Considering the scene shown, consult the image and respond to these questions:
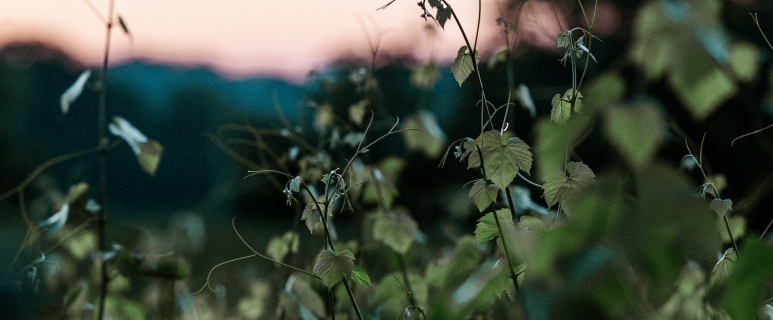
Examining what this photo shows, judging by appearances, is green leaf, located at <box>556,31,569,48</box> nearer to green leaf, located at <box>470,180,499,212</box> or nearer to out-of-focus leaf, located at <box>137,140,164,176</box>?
green leaf, located at <box>470,180,499,212</box>

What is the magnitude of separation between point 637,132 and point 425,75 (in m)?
1.06

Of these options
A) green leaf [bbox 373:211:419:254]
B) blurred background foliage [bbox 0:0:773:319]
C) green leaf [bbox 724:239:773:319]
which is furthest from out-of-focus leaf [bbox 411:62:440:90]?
green leaf [bbox 724:239:773:319]

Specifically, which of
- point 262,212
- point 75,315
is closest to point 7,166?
point 262,212

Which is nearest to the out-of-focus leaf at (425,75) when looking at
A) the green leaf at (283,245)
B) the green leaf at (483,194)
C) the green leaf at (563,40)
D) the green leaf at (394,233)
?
the green leaf at (394,233)

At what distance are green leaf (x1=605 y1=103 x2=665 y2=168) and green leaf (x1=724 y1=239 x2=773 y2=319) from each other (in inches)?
7.0

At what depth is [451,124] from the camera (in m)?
7.84

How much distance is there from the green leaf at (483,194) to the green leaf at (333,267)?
0.16 meters

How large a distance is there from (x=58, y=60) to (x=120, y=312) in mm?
12007

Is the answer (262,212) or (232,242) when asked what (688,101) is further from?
(262,212)

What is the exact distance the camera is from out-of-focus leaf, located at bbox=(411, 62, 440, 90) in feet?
4.49

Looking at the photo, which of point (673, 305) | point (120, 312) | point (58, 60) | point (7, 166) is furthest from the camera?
point (58, 60)

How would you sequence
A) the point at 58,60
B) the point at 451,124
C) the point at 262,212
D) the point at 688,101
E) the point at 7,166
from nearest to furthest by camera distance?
1. the point at 688,101
2. the point at 451,124
3. the point at 262,212
4. the point at 7,166
5. the point at 58,60

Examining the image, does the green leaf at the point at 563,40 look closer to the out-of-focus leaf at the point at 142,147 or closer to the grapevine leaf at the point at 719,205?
the grapevine leaf at the point at 719,205

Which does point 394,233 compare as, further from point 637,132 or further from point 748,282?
point 637,132
